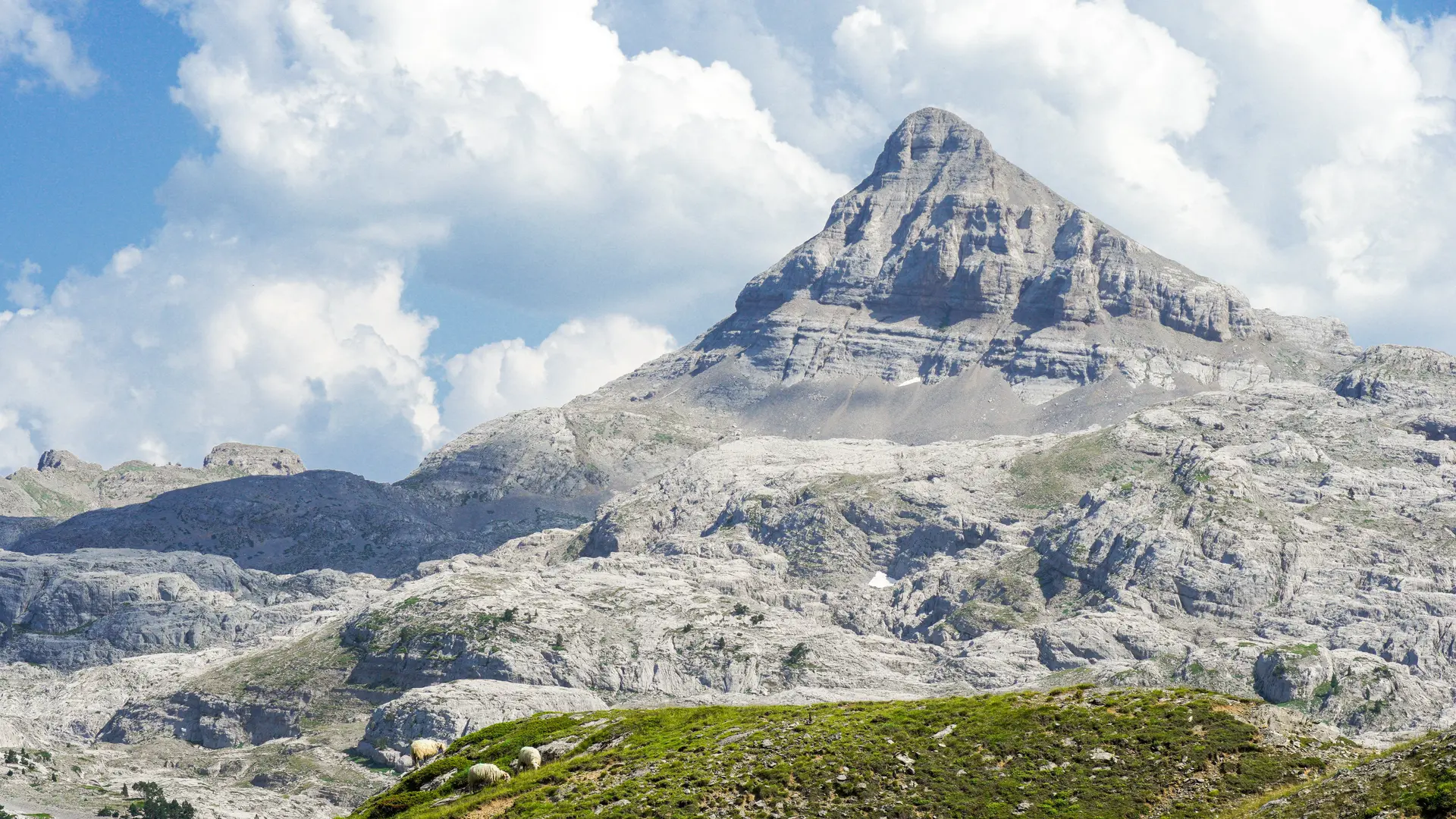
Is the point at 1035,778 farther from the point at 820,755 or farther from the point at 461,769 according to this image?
the point at 461,769

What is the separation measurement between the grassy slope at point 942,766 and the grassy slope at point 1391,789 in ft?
37.7

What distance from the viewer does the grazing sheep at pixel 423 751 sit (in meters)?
142

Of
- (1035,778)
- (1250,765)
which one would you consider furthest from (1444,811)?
(1035,778)

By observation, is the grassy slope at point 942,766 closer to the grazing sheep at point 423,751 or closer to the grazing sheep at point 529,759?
the grazing sheep at point 529,759

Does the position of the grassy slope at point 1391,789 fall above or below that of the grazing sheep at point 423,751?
below

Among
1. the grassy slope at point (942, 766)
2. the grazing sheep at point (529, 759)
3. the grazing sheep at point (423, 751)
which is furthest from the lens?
the grazing sheep at point (423, 751)

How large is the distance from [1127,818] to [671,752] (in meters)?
34.4

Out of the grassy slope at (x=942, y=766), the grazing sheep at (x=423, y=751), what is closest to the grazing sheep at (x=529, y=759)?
the grassy slope at (x=942, y=766)

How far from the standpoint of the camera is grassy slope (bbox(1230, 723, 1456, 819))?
238 feet

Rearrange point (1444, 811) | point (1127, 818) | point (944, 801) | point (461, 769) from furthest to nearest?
1. point (461, 769)
2. point (944, 801)
3. point (1127, 818)
4. point (1444, 811)

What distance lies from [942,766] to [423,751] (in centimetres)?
6099

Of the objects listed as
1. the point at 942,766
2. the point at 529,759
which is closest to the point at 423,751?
the point at 529,759

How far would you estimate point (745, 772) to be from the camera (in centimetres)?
10362

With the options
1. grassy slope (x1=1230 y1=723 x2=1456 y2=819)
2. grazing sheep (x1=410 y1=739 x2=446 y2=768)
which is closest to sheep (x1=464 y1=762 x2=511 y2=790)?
grazing sheep (x1=410 y1=739 x2=446 y2=768)
